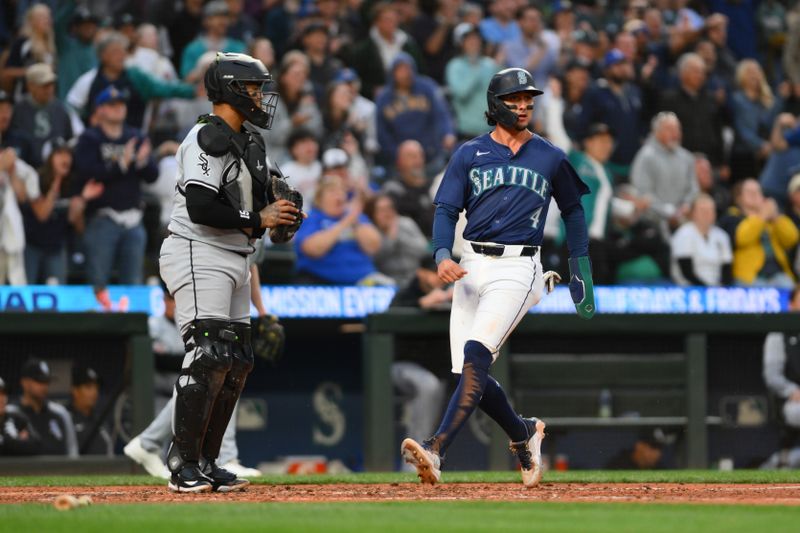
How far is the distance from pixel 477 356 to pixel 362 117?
6798 millimetres

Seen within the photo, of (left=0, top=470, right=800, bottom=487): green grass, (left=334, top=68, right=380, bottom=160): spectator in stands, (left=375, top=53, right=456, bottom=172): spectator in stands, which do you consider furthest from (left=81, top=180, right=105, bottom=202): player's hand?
(left=375, top=53, right=456, bottom=172): spectator in stands

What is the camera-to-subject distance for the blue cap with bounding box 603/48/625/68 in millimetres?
14367

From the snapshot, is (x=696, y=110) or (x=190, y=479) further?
(x=696, y=110)

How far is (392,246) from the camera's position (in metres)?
12.0

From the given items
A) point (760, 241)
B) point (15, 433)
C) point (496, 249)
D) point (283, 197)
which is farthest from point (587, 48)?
point (283, 197)

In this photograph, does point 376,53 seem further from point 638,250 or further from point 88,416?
point 88,416

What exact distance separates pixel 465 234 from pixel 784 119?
28.7ft

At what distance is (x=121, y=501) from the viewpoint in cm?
654

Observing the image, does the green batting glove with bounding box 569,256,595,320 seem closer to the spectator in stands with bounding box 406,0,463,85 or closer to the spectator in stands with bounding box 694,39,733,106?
the spectator in stands with bounding box 406,0,463,85

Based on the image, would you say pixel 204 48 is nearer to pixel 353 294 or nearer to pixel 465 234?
pixel 353 294

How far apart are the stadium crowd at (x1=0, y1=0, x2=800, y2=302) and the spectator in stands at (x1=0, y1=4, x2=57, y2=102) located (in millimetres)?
19

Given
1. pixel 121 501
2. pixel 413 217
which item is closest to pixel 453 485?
pixel 121 501

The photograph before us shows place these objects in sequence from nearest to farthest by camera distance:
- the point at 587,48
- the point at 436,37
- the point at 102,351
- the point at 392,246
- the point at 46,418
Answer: the point at 46,418, the point at 102,351, the point at 392,246, the point at 436,37, the point at 587,48

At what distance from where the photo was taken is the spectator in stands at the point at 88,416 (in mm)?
9773
